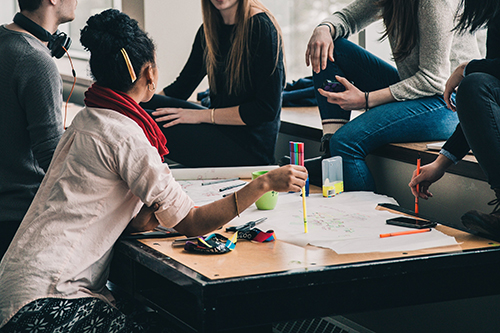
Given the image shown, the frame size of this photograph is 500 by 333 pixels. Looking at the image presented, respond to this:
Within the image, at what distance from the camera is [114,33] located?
3.65 ft

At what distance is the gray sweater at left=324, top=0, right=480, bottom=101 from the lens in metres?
1.64

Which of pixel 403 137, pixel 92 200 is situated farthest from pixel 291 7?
pixel 92 200

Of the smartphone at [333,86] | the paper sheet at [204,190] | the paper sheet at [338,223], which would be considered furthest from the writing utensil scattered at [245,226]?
the smartphone at [333,86]

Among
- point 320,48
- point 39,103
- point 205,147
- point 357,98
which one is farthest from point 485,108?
point 205,147

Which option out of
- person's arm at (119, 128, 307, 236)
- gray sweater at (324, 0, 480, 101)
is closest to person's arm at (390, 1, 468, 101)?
gray sweater at (324, 0, 480, 101)

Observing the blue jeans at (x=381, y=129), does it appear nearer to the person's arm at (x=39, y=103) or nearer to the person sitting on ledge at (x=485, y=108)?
the person sitting on ledge at (x=485, y=108)

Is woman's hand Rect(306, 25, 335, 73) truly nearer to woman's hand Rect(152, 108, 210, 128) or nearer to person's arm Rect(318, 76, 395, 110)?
person's arm Rect(318, 76, 395, 110)

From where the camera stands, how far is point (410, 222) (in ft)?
4.03

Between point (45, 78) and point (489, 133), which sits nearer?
point (489, 133)

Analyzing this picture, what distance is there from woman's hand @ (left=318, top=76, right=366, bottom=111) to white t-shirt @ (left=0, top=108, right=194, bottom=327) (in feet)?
2.73

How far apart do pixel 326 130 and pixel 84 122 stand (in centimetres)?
100

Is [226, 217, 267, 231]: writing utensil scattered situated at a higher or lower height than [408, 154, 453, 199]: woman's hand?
lower

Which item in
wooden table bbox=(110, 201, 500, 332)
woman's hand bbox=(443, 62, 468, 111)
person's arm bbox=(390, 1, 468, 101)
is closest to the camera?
wooden table bbox=(110, 201, 500, 332)

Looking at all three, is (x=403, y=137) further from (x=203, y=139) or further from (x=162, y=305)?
(x=162, y=305)
